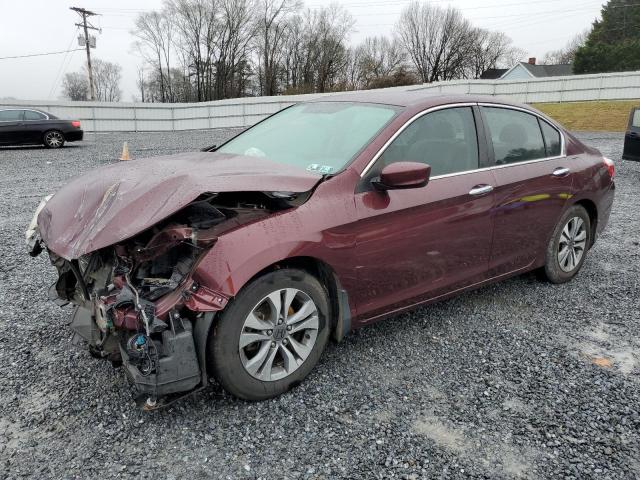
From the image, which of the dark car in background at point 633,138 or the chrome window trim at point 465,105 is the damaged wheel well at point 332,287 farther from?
the dark car in background at point 633,138

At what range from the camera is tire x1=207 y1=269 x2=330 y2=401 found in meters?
2.51

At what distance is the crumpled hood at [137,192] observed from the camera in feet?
7.87

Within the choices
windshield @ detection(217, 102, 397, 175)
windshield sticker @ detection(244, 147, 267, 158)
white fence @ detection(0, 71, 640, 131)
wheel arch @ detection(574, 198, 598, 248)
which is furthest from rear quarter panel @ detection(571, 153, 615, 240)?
white fence @ detection(0, 71, 640, 131)

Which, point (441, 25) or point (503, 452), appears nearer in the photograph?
point (503, 452)

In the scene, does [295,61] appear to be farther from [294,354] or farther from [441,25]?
[294,354]

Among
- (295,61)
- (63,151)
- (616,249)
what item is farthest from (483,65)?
(616,249)

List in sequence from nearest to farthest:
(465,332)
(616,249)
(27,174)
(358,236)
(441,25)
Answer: (358,236), (465,332), (616,249), (27,174), (441,25)

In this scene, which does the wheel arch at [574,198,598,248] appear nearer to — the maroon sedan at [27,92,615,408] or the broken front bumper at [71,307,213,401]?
the maroon sedan at [27,92,615,408]

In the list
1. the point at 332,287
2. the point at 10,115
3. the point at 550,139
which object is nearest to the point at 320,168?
the point at 332,287

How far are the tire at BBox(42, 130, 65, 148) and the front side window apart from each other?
16.0 m

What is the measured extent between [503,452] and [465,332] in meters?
1.29

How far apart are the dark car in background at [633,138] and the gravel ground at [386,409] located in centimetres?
814

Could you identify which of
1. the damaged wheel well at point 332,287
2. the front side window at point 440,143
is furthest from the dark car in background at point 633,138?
the damaged wheel well at point 332,287

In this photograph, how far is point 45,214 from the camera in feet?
9.90
